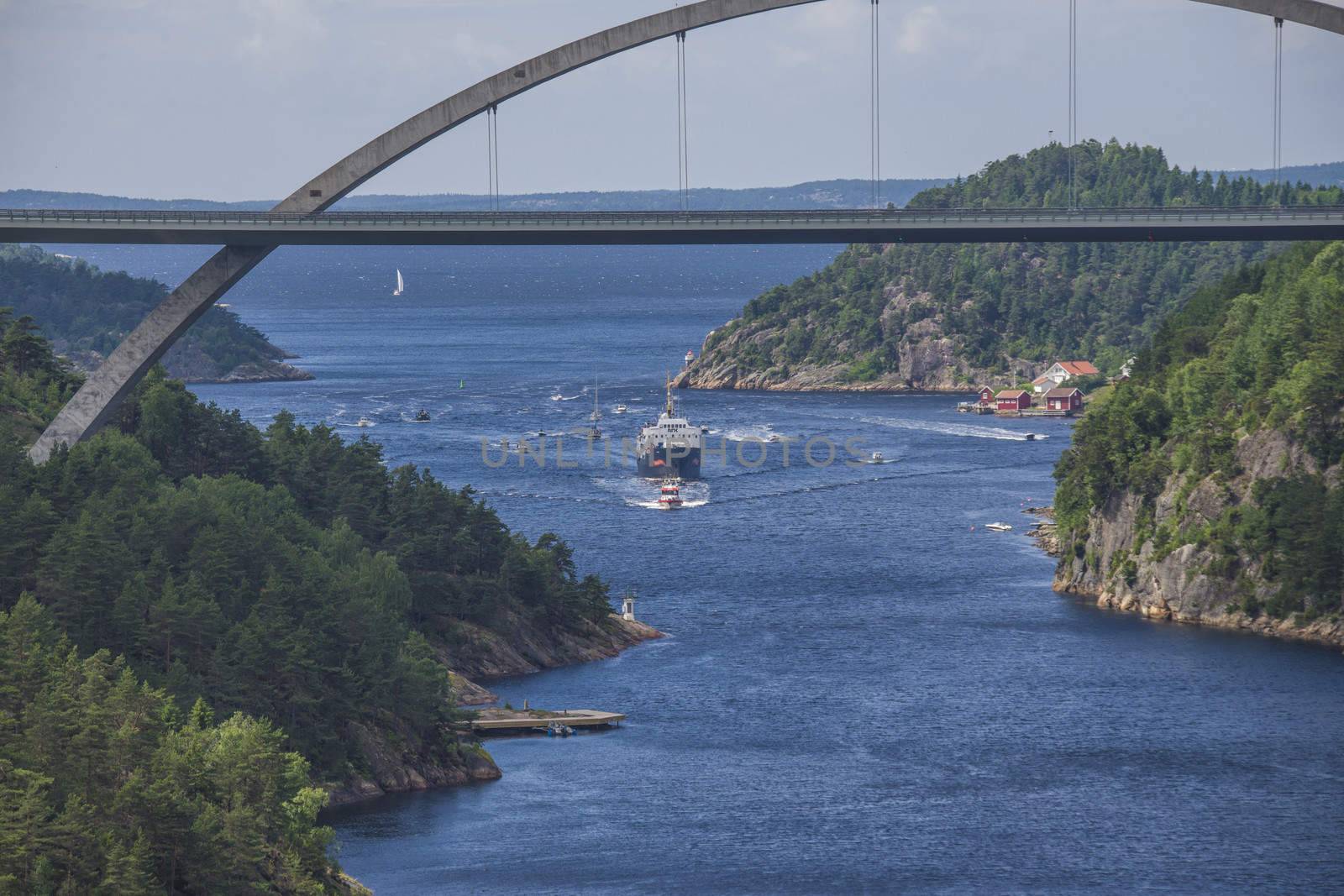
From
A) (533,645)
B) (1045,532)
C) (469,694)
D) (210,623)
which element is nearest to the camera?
(210,623)

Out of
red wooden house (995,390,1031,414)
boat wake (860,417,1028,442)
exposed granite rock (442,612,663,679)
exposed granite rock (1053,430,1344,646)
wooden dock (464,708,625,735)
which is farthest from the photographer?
red wooden house (995,390,1031,414)

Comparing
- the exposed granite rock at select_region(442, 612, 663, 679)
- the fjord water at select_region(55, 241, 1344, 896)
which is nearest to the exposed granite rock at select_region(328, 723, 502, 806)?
the fjord water at select_region(55, 241, 1344, 896)

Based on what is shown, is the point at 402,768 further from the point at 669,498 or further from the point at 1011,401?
the point at 1011,401

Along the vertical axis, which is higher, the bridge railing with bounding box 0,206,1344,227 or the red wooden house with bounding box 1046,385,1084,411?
the bridge railing with bounding box 0,206,1344,227

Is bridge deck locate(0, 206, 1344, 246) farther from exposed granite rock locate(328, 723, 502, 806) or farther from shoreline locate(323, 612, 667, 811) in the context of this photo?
shoreline locate(323, 612, 667, 811)

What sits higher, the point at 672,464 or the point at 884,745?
the point at 672,464

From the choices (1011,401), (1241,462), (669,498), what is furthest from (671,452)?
(1011,401)

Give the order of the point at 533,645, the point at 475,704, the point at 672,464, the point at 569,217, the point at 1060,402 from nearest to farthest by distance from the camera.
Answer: the point at 569,217 < the point at 475,704 < the point at 533,645 < the point at 672,464 < the point at 1060,402
